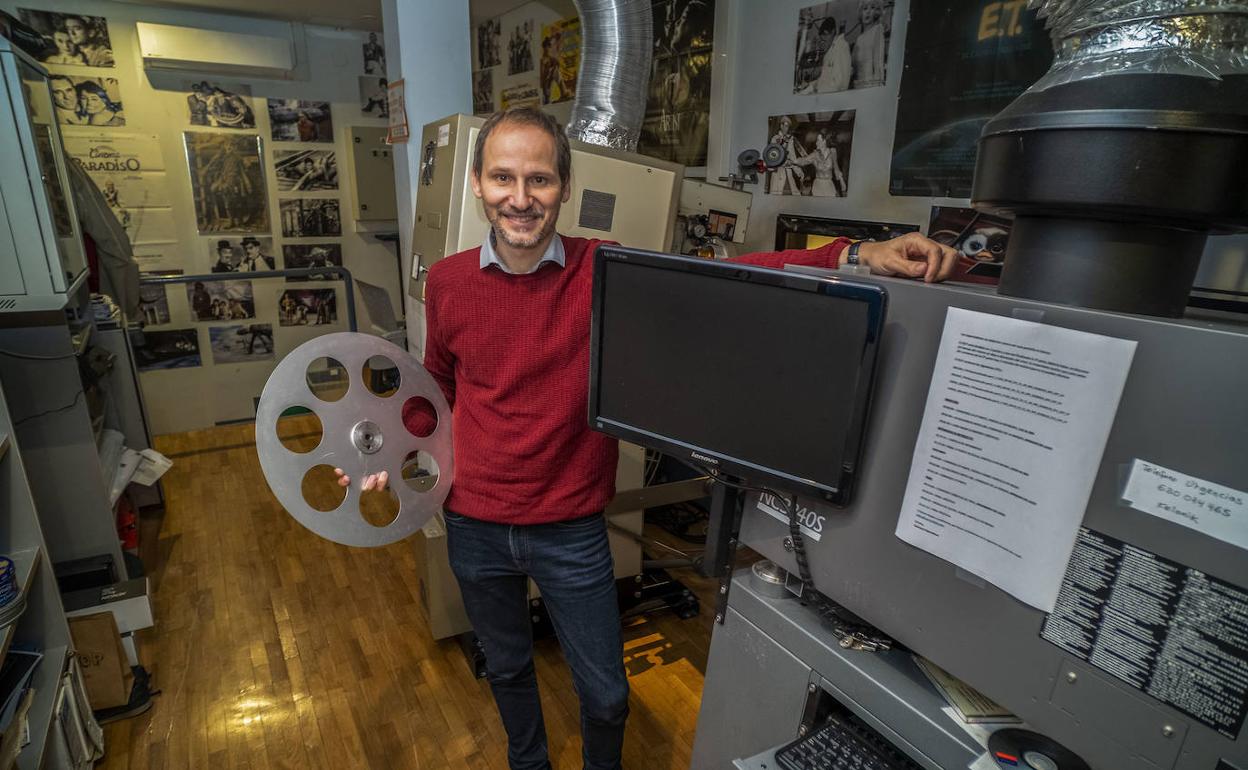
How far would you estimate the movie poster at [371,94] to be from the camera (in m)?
4.34

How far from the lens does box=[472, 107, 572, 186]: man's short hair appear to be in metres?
1.22

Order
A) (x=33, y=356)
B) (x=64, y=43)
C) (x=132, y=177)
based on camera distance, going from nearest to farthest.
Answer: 1. (x=33, y=356)
2. (x=64, y=43)
3. (x=132, y=177)

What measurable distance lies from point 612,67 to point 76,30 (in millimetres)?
3540

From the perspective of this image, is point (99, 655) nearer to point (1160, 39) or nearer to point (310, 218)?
point (1160, 39)

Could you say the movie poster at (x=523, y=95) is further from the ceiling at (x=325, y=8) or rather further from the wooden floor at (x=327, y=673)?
the wooden floor at (x=327, y=673)

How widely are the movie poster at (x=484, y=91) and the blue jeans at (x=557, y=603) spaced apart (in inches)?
147

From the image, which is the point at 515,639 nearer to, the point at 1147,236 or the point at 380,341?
the point at 380,341

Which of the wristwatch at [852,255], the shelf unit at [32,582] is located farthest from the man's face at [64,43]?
the wristwatch at [852,255]

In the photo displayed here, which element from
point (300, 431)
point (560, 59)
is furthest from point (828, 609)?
point (300, 431)

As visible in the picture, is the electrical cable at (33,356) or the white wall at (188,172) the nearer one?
the electrical cable at (33,356)

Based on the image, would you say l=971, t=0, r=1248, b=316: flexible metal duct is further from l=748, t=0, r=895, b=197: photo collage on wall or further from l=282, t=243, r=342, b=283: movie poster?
l=282, t=243, r=342, b=283: movie poster

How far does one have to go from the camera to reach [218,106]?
396cm

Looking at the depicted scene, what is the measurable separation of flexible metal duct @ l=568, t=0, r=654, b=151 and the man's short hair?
0.83 meters

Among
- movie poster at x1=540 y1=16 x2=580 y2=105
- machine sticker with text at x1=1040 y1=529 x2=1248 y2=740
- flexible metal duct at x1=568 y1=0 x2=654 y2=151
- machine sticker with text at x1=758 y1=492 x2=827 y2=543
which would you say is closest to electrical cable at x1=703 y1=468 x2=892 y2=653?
machine sticker with text at x1=758 y1=492 x2=827 y2=543
